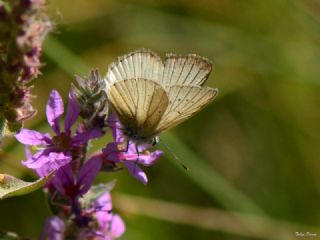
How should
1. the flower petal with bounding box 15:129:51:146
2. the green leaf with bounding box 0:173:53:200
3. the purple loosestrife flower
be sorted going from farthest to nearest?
the flower petal with bounding box 15:129:51:146 < the green leaf with bounding box 0:173:53:200 < the purple loosestrife flower

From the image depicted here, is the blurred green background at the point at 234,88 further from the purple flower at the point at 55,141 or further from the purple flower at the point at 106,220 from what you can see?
the purple flower at the point at 55,141

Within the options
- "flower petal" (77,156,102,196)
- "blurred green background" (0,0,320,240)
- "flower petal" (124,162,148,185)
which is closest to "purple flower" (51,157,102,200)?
"flower petal" (77,156,102,196)

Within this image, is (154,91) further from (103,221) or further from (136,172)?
(103,221)

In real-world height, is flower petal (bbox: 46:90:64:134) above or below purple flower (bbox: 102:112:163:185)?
above

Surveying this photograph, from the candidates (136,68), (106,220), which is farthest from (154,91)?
(106,220)

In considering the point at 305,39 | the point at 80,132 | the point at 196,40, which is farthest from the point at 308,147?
the point at 80,132

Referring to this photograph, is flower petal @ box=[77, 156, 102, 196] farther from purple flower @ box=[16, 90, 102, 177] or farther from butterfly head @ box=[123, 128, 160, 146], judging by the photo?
butterfly head @ box=[123, 128, 160, 146]

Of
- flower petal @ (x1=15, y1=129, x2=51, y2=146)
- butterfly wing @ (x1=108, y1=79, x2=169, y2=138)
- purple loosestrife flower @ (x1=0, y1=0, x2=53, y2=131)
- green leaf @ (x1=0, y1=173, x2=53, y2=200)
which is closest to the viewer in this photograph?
purple loosestrife flower @ (x1=0, y1=0, x2=53, y2=131)

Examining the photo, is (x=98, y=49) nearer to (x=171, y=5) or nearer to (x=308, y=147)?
(x=171, y=5)
